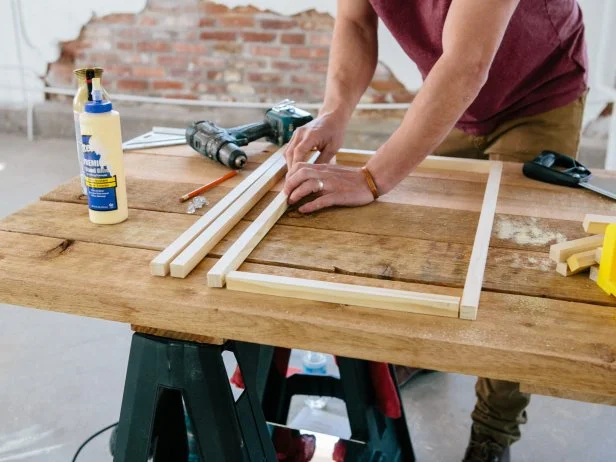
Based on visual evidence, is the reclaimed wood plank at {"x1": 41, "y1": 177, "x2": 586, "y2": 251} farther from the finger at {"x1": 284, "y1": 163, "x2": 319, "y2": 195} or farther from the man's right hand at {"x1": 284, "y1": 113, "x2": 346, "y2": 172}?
the man's right hand at {"x1": 284, "y1": 113, "x2": 346, "y2": 172}

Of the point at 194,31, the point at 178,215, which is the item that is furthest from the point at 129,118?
the point at 178,215

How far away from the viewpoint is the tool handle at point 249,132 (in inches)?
64.1

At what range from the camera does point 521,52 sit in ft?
5.16

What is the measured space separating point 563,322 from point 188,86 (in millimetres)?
3590

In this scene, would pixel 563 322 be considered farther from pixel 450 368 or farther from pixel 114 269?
pixel 114 269

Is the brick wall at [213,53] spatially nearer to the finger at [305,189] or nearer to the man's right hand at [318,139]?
the man's right hand at [318,139]

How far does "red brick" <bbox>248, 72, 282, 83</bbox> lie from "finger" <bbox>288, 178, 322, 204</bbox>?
9.36 feet

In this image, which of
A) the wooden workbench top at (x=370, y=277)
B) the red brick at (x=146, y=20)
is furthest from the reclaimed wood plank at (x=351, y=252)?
the red brick at (x=146, y=20)

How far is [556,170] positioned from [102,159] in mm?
927

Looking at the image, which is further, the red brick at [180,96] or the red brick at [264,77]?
the red brick at [180,96]

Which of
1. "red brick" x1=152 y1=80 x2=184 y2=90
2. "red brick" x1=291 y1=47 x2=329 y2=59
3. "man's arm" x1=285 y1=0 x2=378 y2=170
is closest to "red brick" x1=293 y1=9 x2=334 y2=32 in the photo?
"red brick" x1=291 y1=47 x2=329 y2=59

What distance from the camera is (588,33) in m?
3.56

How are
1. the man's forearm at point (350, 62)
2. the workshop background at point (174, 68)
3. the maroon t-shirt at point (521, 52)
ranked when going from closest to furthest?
the maroon t-shirt at point (521, 52)
the man's forearm at point (350, 62)
the workshop background at point (174, 68)

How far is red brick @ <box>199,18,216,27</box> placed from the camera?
400cm
